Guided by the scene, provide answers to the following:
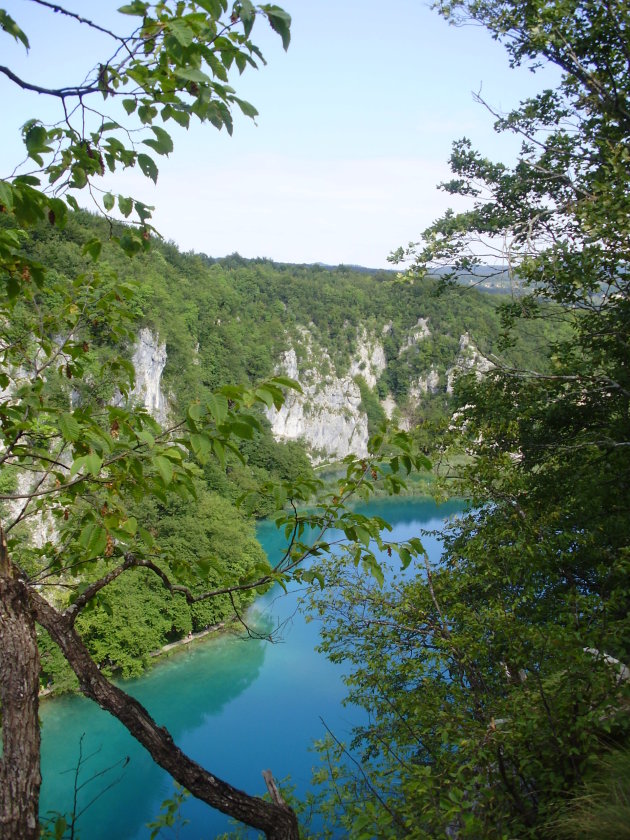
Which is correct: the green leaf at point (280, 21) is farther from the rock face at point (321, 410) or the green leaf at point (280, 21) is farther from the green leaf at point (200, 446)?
the rock face at point (321, 410)

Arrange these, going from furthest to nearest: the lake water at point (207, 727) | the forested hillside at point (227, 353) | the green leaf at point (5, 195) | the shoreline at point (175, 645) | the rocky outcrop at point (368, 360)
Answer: the rocky outcrop at point (368, 360) → the shoreline at point (175, 645) → the lake water at point (207, 727) → the forested hillside at point (227, 353) → the green leaf at point (5, 195)

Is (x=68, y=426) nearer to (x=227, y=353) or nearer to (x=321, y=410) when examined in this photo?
(x=227, y=353)

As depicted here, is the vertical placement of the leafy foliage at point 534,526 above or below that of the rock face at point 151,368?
below

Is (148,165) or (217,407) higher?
(148,165)

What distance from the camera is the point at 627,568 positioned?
108 inches

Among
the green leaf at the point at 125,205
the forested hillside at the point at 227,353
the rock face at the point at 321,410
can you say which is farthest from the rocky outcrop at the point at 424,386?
the green leaf at the point at 125,205

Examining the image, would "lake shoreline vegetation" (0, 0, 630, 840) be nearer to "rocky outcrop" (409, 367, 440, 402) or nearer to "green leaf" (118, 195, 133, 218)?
"green leaf" (118, 195, 133, 218)

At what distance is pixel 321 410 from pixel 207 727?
48.3 metres

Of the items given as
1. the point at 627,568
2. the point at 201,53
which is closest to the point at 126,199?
the point at 201,53

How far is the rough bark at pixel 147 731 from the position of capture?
1.75 meters

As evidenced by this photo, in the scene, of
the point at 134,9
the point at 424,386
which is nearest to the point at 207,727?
the point at 134,9

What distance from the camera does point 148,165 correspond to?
144 centimetres

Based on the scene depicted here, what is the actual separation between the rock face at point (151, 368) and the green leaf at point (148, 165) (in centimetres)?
3298

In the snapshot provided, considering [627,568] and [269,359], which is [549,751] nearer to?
[627,568]
